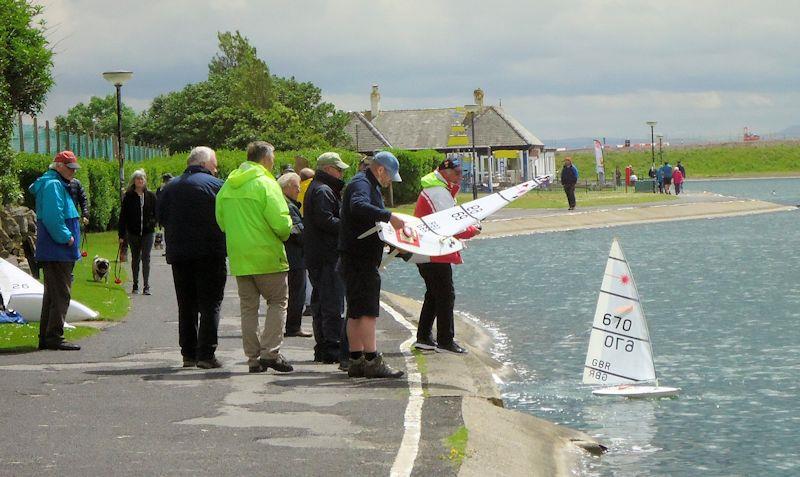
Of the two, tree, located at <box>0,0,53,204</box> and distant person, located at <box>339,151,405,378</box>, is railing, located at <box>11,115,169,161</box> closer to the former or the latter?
tree, located at <box>0,0,53,204</box>

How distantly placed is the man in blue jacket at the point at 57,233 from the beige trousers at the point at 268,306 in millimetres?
2550

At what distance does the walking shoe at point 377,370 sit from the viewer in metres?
12.9

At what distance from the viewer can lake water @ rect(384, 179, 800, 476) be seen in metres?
13.7

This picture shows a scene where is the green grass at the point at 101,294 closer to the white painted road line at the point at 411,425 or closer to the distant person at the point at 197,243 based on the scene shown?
the distant person at the point at 197,243

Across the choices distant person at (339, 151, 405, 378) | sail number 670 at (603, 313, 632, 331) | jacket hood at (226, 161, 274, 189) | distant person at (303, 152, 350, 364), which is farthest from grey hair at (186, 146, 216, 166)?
sail number 670 at (603, 313, 632, 331)

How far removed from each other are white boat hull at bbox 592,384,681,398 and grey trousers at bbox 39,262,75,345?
20.8 ft

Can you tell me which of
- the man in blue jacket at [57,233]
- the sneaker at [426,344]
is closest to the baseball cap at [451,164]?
the sneaker at [426,344]

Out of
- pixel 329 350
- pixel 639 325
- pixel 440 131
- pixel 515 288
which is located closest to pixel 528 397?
pixel 639 325

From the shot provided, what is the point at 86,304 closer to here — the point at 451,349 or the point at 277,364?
the point at 451,349

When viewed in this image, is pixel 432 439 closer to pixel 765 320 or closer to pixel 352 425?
pixel 352 425

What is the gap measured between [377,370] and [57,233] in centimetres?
399

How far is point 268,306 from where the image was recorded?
1320 centimetres

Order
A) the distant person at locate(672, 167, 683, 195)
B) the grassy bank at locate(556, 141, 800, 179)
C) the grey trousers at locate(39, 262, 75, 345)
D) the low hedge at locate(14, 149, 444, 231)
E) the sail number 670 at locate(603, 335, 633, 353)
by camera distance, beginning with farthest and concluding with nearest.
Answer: the grassy bank at locate(556, 141, 800, 179), the distant person at locate(672, 167, 683, 195), the low hedge at locate(14, 149, 444, 231), the sail number 670 at locate(603, 335, 633, 353), the grey trousers at locate(39, 262, 75, 345)

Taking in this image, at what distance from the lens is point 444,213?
46.9 ft
